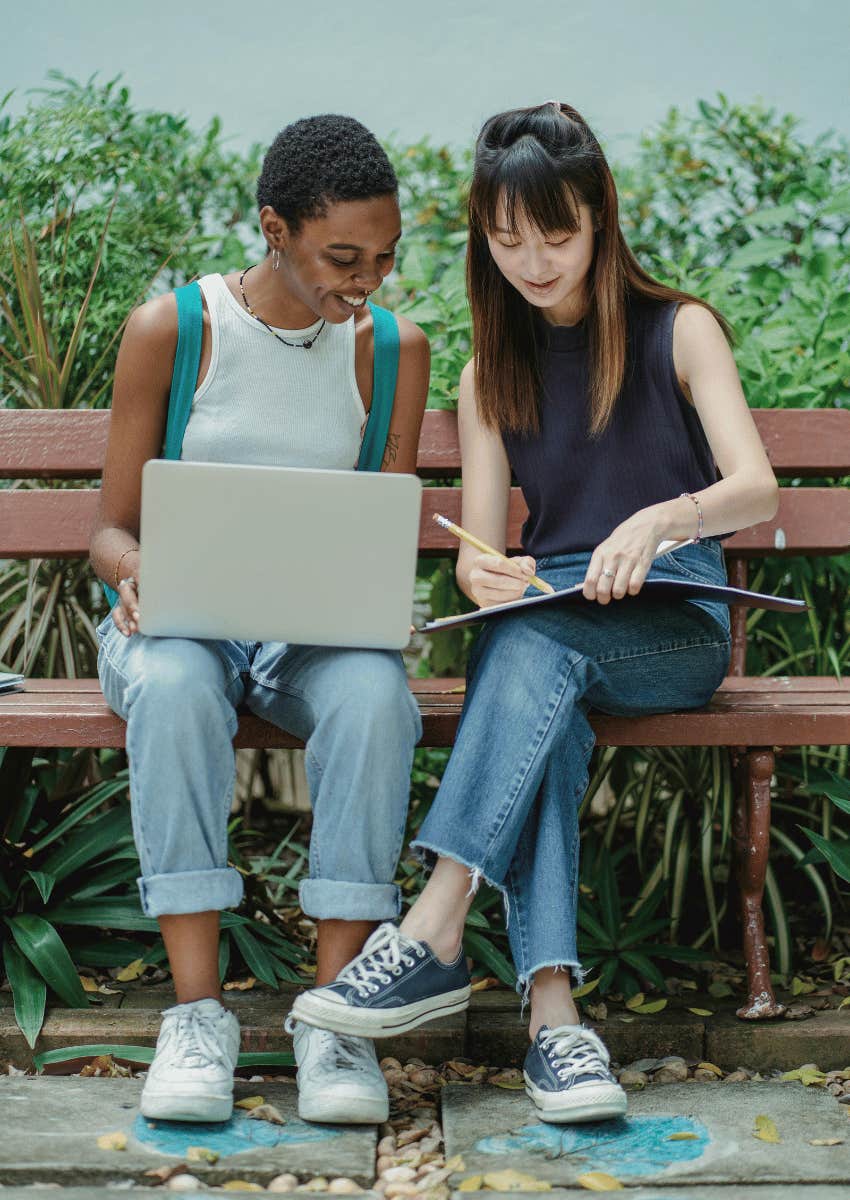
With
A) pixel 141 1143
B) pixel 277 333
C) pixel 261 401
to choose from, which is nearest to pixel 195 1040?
pixel 141 1143

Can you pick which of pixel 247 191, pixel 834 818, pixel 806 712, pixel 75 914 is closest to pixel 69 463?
pixel 75 914

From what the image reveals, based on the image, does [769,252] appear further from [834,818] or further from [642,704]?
[642,704]

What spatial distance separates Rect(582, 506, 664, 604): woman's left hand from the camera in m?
1.94

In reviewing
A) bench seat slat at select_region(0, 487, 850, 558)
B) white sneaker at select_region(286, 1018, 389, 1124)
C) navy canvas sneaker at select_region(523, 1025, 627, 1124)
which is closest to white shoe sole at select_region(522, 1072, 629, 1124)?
navy canvas sneaker at select_region(523, 1025, 627, 1124)

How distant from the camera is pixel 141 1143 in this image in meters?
1.77

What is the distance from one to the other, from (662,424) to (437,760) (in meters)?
1.03

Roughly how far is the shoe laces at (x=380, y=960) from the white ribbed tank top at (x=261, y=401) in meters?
0.79

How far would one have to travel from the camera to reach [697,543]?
7.38 ft

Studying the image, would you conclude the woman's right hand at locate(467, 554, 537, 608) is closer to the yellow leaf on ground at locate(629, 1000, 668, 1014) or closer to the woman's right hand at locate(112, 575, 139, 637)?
the woman's right hand at locate(112, 575, 139, 637)

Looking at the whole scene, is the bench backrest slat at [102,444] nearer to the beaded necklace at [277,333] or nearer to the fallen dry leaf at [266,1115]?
the beaded necklace at [277,333]

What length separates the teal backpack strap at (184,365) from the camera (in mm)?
2162

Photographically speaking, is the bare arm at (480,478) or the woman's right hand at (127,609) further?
Answer: the bare arm at (480,478)

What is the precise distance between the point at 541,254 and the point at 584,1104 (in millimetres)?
1304

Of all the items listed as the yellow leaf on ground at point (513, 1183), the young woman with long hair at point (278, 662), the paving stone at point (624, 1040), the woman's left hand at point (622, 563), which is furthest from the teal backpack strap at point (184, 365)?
the yellow leaf on ground at point (513, 1183)
